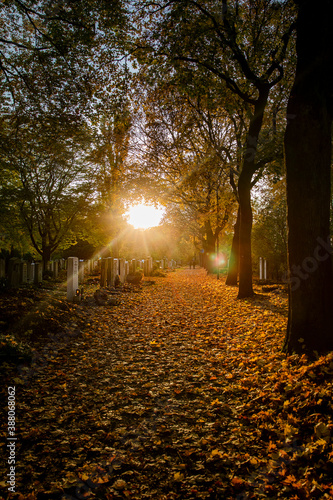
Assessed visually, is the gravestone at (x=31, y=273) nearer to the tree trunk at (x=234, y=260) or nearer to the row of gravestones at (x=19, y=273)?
the row of gravestones at (x=19, y=273)

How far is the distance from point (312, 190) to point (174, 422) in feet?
12.8

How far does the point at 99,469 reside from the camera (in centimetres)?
277

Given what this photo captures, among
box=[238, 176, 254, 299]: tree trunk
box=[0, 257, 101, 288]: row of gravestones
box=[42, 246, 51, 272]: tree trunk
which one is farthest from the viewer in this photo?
box=[42, 246, 51, 272]: tree trunk

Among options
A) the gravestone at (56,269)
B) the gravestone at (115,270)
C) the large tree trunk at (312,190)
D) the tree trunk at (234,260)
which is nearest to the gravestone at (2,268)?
the gravestone at (115,270)

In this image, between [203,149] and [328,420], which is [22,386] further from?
[203,149]

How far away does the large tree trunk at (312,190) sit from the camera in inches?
188

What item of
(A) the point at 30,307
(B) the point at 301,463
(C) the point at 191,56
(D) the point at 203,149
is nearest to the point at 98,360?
(A) the point at 30,307

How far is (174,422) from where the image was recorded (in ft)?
11.8

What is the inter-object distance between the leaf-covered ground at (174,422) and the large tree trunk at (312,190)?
0.65 m

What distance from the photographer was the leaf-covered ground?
8.42 feet

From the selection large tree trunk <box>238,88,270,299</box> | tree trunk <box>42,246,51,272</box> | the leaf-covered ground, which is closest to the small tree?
tree trunk <box>42,246,51,272</box>

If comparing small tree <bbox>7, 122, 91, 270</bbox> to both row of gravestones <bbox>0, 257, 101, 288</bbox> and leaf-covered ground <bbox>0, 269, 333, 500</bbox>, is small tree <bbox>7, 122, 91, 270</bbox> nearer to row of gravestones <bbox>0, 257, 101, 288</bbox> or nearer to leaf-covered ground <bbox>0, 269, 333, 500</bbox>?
row of gravestones <bbox>0, 257, 101, 288</bbox>

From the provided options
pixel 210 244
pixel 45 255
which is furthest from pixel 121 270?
pixel 210 244

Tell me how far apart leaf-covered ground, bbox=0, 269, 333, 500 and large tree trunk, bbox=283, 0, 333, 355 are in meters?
0.65
